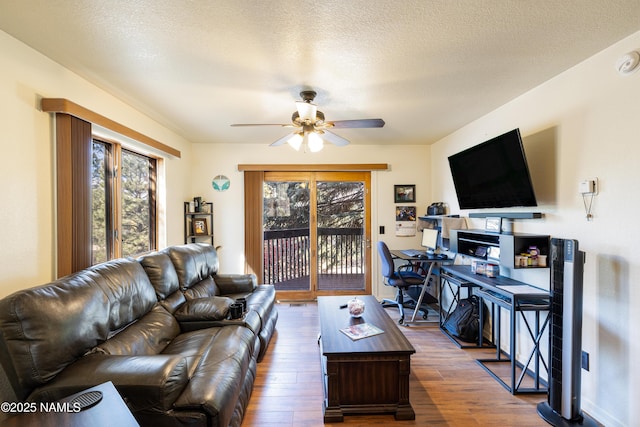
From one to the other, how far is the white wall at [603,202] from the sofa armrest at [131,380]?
2.64 meters

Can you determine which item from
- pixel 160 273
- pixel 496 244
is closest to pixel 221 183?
pixel 160 273

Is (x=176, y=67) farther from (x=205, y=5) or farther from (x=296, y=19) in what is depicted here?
(x=296, y=19)

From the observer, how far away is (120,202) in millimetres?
2877

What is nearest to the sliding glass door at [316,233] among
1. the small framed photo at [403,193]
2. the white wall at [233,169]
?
the white wall at [233,169]

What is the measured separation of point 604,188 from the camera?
1.87 meters

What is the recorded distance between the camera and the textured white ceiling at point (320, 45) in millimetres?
1478

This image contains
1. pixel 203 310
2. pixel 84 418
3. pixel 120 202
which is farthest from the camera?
pixel 120 202

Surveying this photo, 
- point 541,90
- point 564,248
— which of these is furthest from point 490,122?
point 564,248

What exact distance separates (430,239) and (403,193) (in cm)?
85

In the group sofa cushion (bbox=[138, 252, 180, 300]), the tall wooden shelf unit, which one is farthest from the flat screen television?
the tall wooden shelf unit

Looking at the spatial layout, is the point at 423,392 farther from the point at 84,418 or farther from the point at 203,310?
the point at 84,418

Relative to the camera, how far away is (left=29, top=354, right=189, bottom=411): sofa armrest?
1.32m

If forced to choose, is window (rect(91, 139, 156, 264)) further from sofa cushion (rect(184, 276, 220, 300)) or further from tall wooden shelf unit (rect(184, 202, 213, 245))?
sofa cushion (rect(184, 276, 220, 300))

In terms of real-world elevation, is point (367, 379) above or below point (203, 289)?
below
